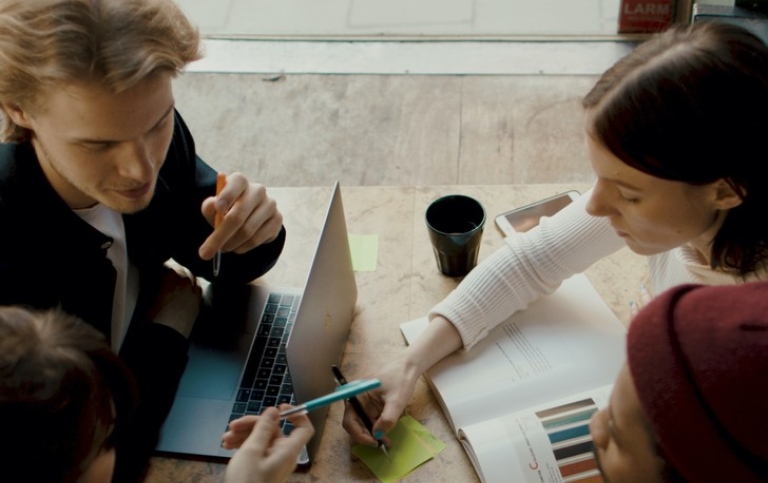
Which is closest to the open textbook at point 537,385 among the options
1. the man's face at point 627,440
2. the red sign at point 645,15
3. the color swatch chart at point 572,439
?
the color swatch chart at point 572,439

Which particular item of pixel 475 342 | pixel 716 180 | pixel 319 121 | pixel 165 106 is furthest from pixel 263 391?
pixel 319 121

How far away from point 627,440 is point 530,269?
0.54 metres

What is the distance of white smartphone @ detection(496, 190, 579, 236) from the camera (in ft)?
4.48

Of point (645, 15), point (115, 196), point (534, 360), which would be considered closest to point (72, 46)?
point (115, 196)

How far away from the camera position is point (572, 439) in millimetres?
1013

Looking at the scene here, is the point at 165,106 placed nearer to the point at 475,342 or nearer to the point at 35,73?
the point at 35,73

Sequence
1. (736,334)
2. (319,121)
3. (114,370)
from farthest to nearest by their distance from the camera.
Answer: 1. (319,121)
2. (114,370)
3. (736,334)

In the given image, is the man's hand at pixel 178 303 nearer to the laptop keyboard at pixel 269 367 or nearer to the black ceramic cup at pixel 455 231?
the laptop keyboard at pixel 269 367

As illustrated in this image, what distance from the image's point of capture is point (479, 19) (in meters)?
2.84

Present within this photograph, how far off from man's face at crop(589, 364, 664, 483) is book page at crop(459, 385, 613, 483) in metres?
0.24

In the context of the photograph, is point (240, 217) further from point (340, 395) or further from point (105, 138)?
point (340, 395)

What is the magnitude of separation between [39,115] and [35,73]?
0.24ft

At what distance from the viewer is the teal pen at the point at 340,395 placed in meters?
1.00

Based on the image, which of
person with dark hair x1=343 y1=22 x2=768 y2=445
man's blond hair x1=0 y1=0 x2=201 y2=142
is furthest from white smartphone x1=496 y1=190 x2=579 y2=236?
man's blond hair x1=0 y1=0 x2=201 y2=142
